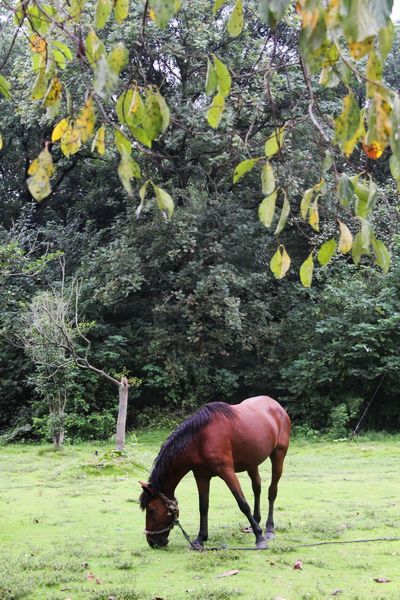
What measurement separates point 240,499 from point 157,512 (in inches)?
26.2

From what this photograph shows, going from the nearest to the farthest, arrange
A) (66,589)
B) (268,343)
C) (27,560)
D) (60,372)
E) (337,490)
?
1. (66,589)
2. (27,560)
3. (337,490)
4. (60,372)
5. (268,343)

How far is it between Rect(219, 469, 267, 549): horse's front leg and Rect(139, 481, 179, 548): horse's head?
485mm

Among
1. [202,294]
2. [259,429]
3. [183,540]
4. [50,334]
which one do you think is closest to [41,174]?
[259,429]

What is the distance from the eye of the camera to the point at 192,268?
50.0 feet

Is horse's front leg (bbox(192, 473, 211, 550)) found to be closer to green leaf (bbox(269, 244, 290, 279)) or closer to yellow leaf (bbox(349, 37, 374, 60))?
green leaf (bbox(269, 244, 290, 279))

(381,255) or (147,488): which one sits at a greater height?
(381,255)

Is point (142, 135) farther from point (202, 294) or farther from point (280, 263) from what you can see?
point (202, 294)

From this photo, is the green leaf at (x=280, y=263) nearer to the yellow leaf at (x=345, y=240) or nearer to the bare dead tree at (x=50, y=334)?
the yellow leaf at (x=345, y=240)

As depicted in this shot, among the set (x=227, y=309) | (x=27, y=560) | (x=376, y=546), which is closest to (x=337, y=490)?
(x=376, y=546)

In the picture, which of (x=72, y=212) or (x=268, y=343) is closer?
(x=268, y=343)

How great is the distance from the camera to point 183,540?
5523 mm

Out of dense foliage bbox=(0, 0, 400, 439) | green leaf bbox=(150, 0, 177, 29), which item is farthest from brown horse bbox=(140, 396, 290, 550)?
dense foliage bbox=(0, 0, 400, 439)

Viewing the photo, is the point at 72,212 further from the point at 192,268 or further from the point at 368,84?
the point at 368,84

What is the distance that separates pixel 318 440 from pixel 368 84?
12742 millimetres
